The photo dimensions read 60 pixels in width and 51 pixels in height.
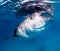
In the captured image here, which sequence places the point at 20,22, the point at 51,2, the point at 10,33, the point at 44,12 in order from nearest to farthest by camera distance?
the point at 51,2 < the point at 44,12 < the point at 20,22 < the point at 10,33

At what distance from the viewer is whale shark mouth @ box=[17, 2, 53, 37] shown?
765cm

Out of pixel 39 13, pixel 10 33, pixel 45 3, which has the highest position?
pixel 45 3

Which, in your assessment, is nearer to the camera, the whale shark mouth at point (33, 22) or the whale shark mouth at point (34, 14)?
the whale shark mouth at point (34, 14)

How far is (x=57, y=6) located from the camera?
26.2 feet

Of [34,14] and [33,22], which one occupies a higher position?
[34,14]

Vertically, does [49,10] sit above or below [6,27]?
above

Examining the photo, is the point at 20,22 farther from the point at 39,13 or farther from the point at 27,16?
the point at 39,13

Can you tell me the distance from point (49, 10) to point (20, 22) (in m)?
2.24

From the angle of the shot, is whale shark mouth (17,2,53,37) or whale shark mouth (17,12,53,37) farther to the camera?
whale shark mouth (17,12,53,37)

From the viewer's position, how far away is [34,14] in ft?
26.3

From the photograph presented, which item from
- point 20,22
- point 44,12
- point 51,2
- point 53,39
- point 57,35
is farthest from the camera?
point 53,39

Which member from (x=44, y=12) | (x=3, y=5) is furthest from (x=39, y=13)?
(x=3, y=5)

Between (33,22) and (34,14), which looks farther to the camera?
(33,22)

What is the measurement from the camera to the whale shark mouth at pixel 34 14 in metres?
7.65
